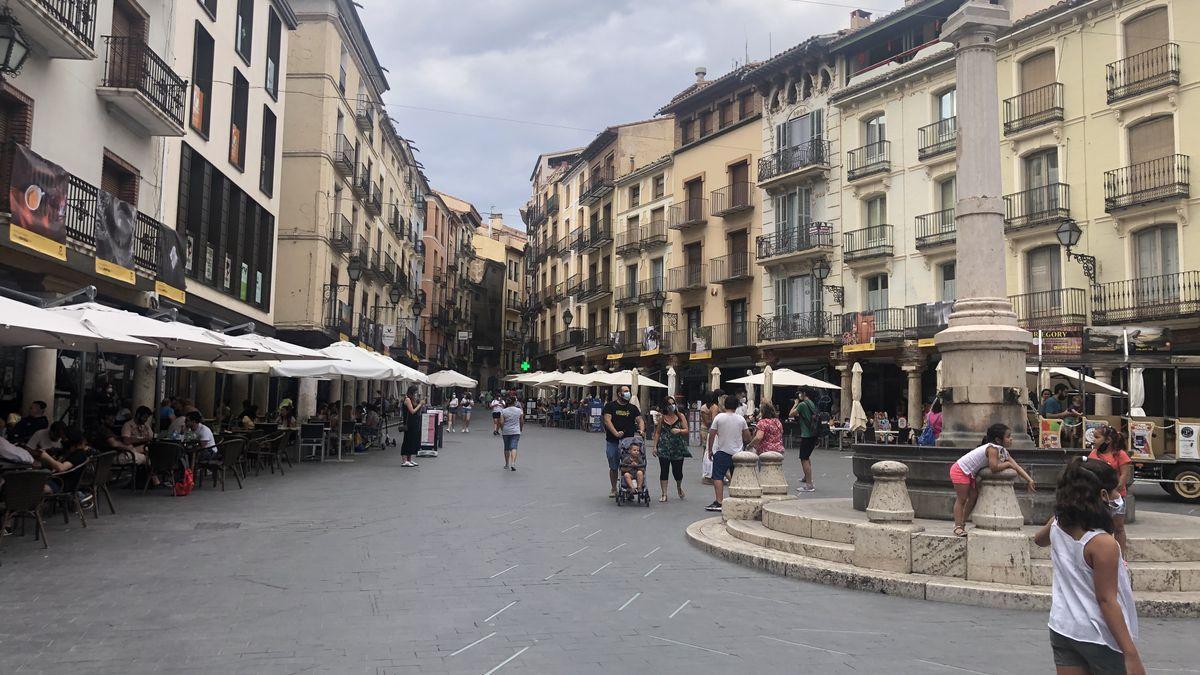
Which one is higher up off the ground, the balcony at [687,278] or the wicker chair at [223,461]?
the balcony at [687,278]

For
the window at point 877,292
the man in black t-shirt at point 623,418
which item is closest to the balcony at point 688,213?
the window at point 877,292

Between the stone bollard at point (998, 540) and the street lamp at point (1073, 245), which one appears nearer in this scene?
the stone bollard at point (998, 540)

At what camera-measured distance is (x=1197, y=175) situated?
22.0 metres

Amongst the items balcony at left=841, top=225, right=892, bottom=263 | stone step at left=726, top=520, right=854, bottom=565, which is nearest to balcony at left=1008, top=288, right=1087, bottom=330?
balcony at left=841, top=225, right=892, bottom=263

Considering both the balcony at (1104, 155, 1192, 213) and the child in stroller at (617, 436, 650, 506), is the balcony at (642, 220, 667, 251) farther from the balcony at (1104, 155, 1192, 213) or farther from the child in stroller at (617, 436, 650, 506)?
the child in stroller at (617, 436, 650, 506)

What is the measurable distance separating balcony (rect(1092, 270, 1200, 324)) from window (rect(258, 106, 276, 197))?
76.5 ft

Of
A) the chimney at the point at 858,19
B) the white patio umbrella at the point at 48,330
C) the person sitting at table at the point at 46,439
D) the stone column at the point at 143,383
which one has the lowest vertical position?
the person sitting at table at the point at 46,439

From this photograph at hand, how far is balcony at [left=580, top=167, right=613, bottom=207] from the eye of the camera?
49303 millimetres

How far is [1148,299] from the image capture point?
74.1 ft

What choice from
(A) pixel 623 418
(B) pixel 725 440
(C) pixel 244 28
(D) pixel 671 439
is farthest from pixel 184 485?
(C) pixel 244 28

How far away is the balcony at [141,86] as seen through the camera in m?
15.7

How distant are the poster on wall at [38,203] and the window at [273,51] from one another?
13.0m

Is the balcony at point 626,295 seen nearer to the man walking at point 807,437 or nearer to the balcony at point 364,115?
the balcony at point 364,115

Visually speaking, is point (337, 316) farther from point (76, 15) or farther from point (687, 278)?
point (76, 15)
